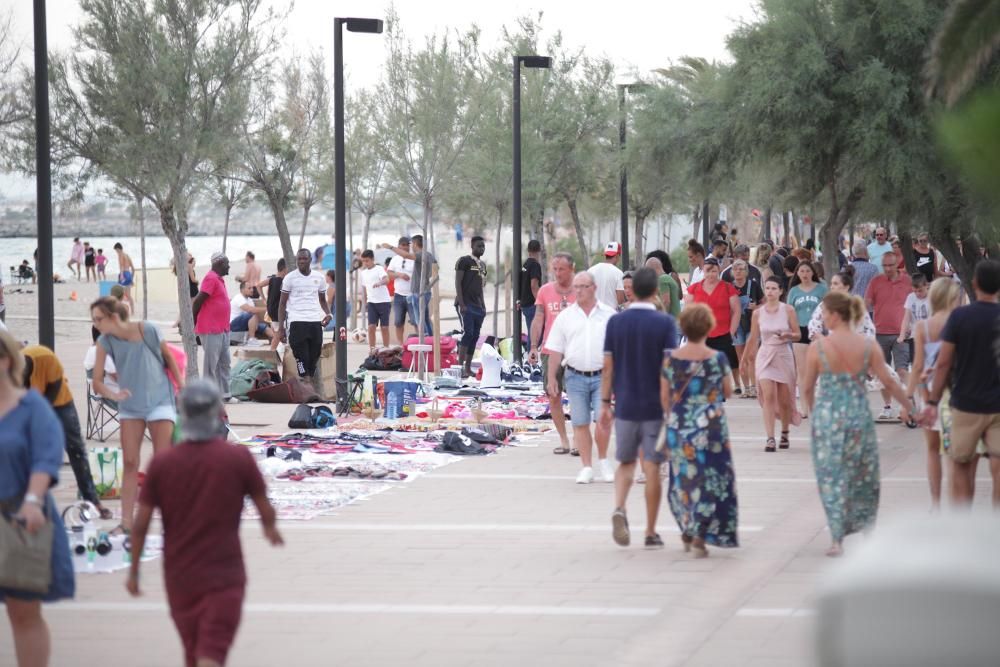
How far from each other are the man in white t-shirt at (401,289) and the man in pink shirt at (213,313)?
247 inches

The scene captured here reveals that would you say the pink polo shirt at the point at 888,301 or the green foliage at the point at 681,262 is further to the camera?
the green foliage at the point at 681,262

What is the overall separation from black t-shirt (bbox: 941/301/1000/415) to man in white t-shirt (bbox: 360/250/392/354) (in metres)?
16.4

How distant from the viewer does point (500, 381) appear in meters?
21.0

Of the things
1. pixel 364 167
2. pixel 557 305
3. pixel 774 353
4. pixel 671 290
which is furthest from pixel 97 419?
pixel 364 167

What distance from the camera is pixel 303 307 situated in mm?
18844

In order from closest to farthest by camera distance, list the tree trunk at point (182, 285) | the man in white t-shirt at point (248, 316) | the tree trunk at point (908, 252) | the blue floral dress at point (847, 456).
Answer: the blue floral dress at point (847, 456)
the tree trunk at point (182, 285)
the man in white t-shirt at point (248, 316)
the tree trunk at point (908, 252)

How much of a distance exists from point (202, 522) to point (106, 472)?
21.2 ft

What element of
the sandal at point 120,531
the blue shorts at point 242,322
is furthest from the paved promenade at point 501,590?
the blue shorts at point 242,322

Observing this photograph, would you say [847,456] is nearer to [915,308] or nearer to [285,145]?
[915,308]

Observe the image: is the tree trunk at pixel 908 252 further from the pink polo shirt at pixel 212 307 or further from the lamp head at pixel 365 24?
the pink polo shirt at pixel 212 307

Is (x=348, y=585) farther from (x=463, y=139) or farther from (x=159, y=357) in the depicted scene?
(x=463, y=139)

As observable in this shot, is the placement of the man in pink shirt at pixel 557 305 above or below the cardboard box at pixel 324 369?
above

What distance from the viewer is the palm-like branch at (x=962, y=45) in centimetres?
459

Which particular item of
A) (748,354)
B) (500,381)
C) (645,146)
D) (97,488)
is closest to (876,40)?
(645,146)
